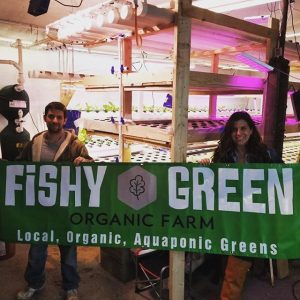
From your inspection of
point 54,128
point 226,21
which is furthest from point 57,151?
point 226,21

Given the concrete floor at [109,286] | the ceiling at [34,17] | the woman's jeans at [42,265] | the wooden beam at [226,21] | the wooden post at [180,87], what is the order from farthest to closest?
the ceiling at [34,17] → the concrete floor at [109,286] → the woman's jeans at [42,265] → the wooden beam at [226,21] → the wooden post at [180,87]

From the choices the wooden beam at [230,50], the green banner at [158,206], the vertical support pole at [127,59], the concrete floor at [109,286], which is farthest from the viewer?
the wooden beam at [230,50]

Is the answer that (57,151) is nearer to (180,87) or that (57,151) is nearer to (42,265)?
(42,265)

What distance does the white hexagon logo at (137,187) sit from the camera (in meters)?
2.57

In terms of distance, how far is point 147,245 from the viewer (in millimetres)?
2604

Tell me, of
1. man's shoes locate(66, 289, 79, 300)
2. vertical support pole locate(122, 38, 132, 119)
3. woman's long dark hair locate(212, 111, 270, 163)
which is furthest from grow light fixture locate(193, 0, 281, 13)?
man's shoes locate(66, 289, 79, 300)

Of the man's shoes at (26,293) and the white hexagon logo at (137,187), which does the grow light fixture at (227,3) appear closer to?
the white hexagon logo at (137,187)

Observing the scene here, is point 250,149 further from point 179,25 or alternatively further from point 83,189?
point 83,189

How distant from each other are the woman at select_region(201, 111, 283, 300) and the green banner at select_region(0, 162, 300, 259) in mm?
320

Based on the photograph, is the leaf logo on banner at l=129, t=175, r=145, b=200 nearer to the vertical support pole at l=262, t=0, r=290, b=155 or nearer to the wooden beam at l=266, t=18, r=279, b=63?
the vertical support pole at l=262, t=0, r=290, b=155

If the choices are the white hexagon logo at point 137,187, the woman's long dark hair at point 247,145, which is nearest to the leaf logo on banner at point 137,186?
the white hexagon logo at point 137,187

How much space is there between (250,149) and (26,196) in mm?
1973

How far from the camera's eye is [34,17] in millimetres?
5867

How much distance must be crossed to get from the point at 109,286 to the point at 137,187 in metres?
1.49
